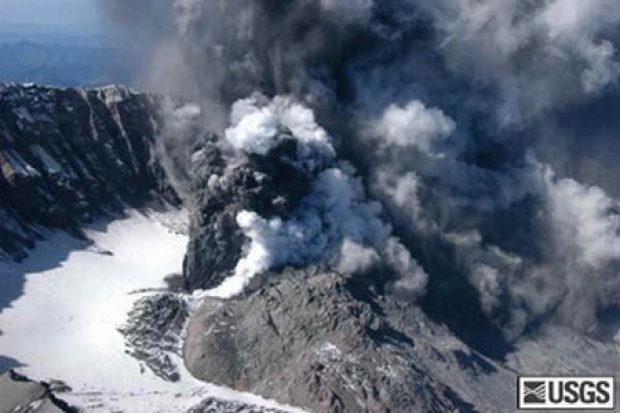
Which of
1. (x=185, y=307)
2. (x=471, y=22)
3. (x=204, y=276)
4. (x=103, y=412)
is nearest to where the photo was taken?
(x=103, y=412)

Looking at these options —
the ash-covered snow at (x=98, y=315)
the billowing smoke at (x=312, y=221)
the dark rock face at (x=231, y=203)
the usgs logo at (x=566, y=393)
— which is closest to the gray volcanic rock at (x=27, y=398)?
the ash-covered snow at (x=98, y=315)

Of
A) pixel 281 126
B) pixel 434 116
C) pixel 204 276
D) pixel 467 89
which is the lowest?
pixel 204 276

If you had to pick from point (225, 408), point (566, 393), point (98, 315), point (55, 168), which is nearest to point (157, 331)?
point (98, 315)

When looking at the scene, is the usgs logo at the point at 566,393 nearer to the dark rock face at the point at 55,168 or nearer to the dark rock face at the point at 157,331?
the dark rock face at the point at 157,331

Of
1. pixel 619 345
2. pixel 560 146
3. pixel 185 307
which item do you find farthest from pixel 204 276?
pixel 560 146

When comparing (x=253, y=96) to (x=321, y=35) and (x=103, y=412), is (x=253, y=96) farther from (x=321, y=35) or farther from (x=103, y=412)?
(x=103, y=412)

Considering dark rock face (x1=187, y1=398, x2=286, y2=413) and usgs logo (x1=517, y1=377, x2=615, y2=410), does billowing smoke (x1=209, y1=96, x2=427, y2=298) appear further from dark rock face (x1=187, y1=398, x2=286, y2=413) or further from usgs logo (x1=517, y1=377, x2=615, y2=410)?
usgs logo (x1=517, y1=377, x2=615, y2=410)

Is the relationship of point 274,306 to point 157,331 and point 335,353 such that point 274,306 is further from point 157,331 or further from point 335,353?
point 157,331
